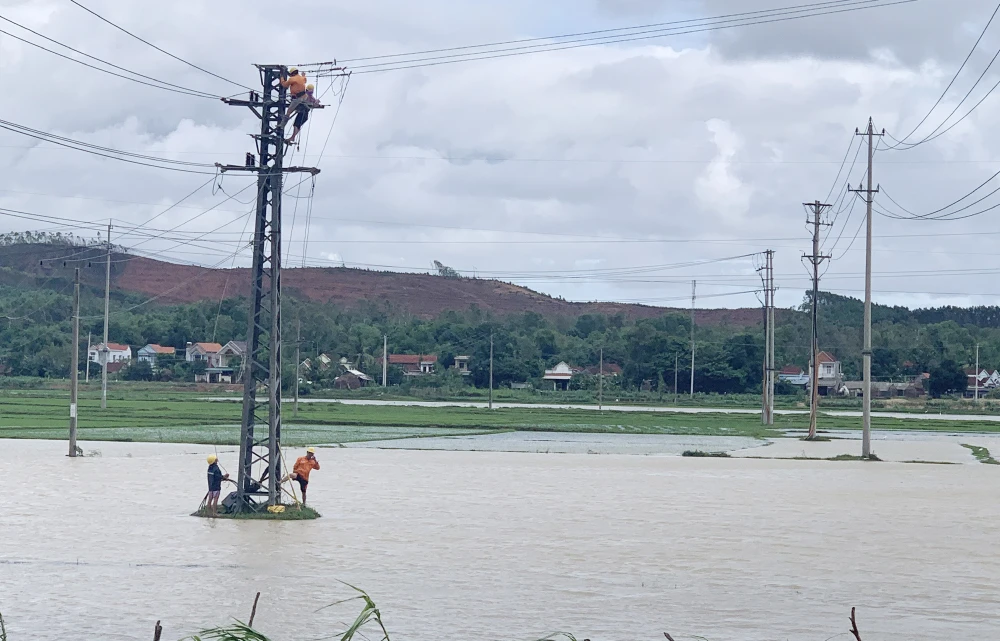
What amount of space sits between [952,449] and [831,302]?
144 m

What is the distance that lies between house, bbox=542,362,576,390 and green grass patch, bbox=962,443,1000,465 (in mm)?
83990

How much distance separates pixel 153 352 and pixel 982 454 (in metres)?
114

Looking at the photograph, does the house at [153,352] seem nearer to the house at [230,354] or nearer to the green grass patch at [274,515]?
the house at [230,354]

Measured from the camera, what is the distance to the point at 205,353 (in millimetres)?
145250

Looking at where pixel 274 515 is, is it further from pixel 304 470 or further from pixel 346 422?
pixel 346 422

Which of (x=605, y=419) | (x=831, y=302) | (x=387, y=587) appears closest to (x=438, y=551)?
(x=387, y=587)

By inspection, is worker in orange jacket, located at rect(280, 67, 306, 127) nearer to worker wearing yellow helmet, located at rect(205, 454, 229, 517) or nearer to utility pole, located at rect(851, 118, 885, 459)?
worker wearing yellow helmet, located at rect(205, 454, 229, 517)

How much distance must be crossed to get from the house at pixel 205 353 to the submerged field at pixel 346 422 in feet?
162

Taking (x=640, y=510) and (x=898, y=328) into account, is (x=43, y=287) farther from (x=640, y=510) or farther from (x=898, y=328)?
(x=640, y=510)

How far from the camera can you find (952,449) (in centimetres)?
5269

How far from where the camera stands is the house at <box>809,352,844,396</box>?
140 m

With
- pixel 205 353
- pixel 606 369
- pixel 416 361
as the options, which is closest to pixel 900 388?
pixel 606 369

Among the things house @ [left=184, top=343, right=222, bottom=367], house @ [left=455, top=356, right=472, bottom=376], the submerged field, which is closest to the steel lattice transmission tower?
the submerged field

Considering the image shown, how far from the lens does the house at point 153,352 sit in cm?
13750
